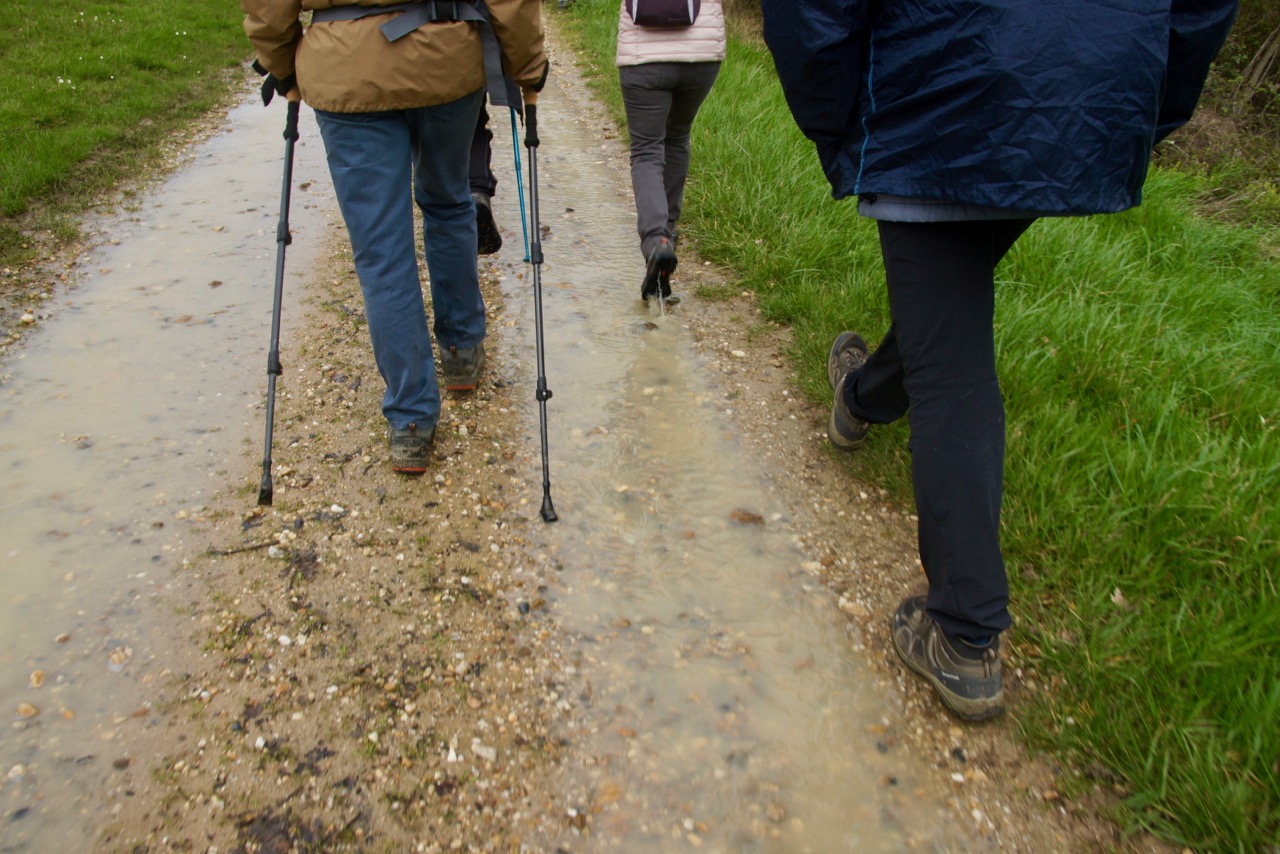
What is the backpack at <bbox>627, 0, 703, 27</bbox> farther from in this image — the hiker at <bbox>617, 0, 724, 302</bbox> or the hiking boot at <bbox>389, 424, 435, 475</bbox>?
the hiking boot at <bbox>389, 424, 435, 475</bbox>

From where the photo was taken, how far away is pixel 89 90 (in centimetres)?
709

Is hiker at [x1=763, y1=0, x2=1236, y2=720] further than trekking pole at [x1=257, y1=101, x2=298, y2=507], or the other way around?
trekking pole at [x1=257, y1=101, x2=298, y2=507]

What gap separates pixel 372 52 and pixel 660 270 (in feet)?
6.40

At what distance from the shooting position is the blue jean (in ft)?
9.06

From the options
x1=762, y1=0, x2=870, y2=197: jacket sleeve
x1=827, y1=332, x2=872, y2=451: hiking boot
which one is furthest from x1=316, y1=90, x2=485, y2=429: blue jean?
x1=827, y1=332, x2=872, y2=451: hiking boot

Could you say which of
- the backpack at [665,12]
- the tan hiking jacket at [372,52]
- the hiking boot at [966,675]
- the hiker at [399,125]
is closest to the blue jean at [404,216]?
the hiker at [399,125]

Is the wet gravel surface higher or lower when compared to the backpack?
lower

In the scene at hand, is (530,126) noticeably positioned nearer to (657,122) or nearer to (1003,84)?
(657,122)

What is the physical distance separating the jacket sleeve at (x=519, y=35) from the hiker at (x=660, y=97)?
1.15 m

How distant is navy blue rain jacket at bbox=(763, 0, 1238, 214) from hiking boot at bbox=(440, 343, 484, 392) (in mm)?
1998

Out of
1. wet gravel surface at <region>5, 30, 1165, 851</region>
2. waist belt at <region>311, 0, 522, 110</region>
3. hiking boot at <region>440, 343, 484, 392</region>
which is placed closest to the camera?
wet gravel surface at <region>5, 30, 1165, 851</region>

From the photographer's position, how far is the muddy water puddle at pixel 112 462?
84.3 inches

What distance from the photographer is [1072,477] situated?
2965 millimetres

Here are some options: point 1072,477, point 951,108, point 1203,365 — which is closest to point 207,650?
point 951,108
